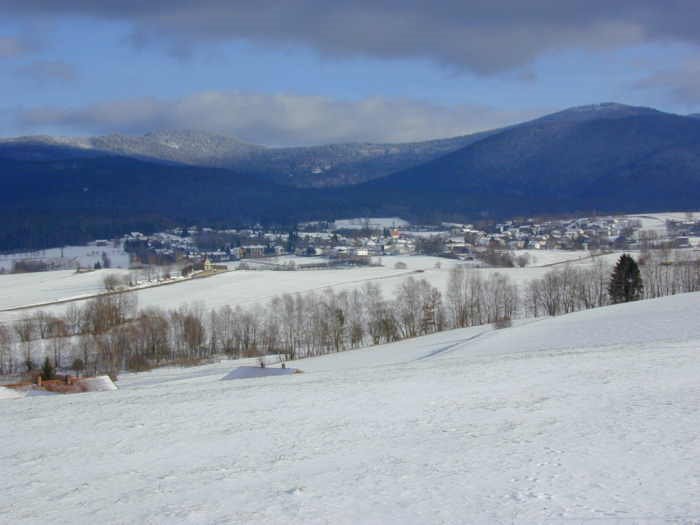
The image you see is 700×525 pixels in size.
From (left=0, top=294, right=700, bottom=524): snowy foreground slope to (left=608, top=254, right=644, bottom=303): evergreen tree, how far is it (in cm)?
4032

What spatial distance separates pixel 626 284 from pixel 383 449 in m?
51.8

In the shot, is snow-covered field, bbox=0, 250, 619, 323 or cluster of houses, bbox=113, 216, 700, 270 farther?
cluster of houses, bbox=113, 216, 700, 270

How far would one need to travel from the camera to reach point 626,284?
60250mm

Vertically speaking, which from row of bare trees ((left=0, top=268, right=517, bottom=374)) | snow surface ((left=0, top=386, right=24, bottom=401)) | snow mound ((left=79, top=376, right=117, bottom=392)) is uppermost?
snow surface ((left=0, top=386, right=24, bottom=401))

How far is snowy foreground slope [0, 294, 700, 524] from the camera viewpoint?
10.1 m

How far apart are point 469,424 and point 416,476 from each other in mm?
3280

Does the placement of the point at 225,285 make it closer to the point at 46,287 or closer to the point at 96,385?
the point at 46,287

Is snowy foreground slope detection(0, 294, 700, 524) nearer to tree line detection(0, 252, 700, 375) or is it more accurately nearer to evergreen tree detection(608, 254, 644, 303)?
tree line detection(0, 252, 700, 375)

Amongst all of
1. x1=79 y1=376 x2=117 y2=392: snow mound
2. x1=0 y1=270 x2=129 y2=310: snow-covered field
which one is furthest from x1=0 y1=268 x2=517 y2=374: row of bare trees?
x1=79 y1=376 x2=117 y2=392: snow mound

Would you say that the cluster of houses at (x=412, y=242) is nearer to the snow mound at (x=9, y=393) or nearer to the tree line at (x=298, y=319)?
the tree line at (x=298, y=319)

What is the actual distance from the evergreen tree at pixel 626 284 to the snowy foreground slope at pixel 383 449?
4032 centimetres

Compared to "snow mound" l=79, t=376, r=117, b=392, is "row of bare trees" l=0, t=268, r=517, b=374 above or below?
below

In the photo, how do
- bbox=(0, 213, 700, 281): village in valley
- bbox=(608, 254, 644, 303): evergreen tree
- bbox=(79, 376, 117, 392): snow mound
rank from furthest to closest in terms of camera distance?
1. bbox=(0, 213, 700, 281): village in valley
2. bbox=(608, 254, 644, 303): evergreen tree
3. bbox=(79, 376, 117, 392): snow mound

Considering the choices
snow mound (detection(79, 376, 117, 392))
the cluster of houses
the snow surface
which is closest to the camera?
the snow surface
